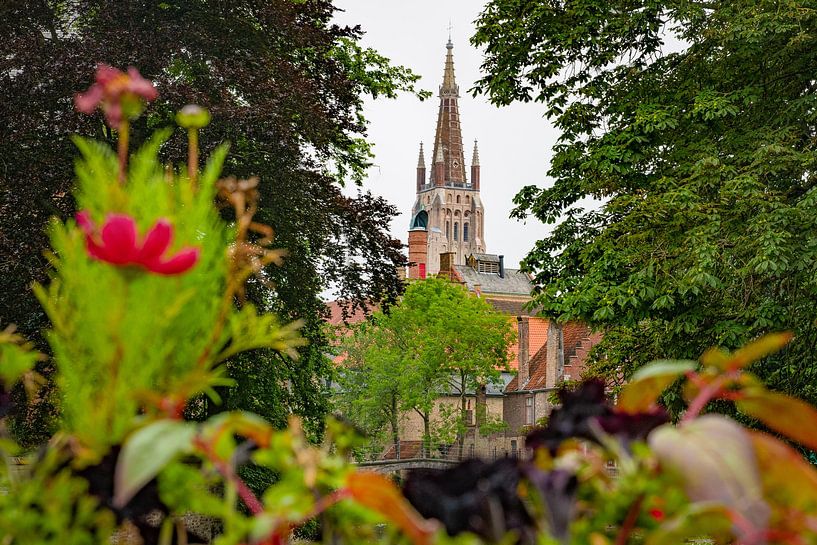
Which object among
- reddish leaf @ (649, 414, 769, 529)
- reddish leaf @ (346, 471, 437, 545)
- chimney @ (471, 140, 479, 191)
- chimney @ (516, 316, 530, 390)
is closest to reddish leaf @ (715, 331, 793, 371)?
reddish leaf @ (649, 414, 769, 529)

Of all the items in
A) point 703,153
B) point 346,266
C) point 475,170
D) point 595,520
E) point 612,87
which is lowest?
point 595,520

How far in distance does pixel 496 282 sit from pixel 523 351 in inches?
1576

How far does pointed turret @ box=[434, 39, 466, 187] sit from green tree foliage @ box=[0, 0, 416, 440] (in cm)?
11122

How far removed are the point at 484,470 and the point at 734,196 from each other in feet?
51.6

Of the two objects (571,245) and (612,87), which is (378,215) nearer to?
(571,245)

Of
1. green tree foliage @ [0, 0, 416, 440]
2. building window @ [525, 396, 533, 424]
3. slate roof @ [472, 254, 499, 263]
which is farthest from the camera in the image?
slate roof @ [472, 254, 499, 263]

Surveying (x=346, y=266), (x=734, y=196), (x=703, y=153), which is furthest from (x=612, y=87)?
(x=346, y=266)

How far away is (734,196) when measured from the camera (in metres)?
16.1

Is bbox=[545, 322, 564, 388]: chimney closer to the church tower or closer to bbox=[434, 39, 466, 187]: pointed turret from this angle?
the church tower

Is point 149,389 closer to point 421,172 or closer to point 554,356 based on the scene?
point 554,356

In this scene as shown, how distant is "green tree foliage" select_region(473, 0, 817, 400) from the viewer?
16.1 metres

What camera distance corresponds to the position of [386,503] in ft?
3.49

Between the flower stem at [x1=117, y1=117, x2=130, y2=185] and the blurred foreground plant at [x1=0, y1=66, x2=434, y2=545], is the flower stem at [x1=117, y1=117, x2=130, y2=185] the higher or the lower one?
the higher one

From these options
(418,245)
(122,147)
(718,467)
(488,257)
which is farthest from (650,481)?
(488,257)
